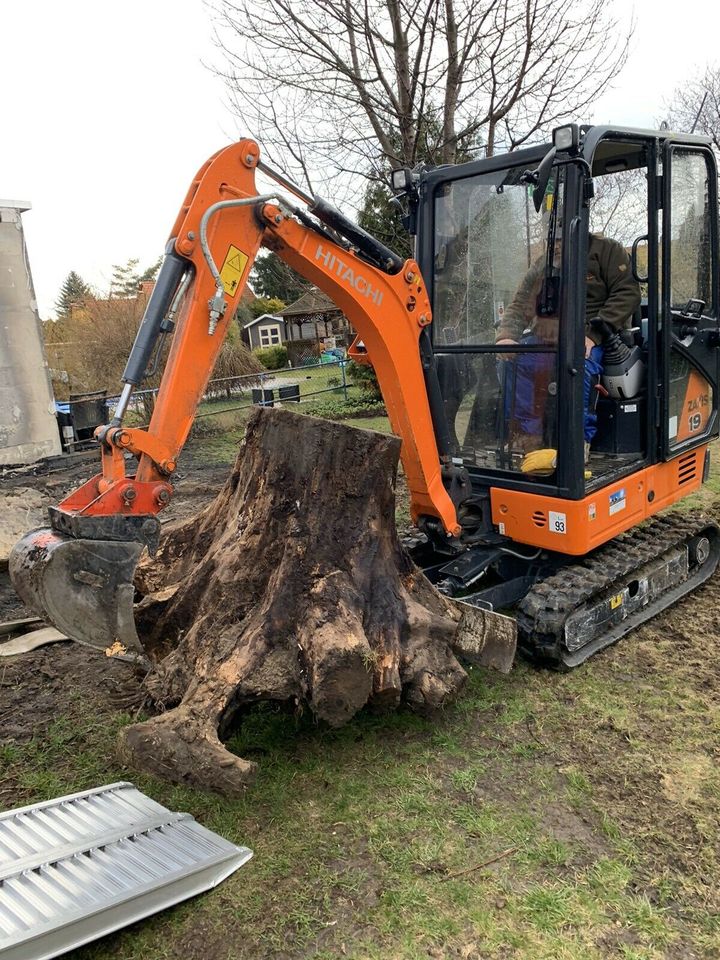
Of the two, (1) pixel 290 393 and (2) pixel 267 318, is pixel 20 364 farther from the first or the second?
(2) pixel 267 318

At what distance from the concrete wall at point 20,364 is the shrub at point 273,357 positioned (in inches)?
687

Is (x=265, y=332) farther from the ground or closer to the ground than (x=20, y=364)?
farther from the ground

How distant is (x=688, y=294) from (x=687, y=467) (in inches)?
44.5

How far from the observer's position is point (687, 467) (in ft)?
16.0

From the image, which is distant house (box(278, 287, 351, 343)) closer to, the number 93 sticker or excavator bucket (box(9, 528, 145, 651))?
the number 93 sticker

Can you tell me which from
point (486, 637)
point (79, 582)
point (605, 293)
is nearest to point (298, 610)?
point (79, 582)

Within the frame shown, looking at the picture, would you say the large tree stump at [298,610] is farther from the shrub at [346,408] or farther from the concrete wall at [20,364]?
the shrub at [346,408]

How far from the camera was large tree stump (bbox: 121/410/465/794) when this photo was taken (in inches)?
116

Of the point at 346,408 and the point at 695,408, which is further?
the point at 346,408

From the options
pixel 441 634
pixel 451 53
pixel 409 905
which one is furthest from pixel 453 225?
pixel 451 53

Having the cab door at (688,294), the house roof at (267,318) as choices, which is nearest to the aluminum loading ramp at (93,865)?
the cab door at (688,294)

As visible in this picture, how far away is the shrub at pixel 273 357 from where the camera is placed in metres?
28.6

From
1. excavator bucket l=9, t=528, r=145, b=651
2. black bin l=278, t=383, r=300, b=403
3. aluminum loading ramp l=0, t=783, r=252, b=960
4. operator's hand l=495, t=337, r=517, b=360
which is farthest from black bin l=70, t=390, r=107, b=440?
aluminum loading ramp l=0, t=783, r=252, b=960

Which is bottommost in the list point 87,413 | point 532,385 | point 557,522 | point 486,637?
point 486,637
